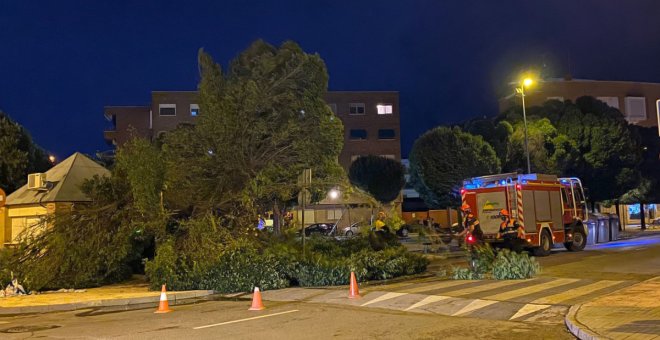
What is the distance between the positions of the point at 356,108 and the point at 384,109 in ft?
10.1

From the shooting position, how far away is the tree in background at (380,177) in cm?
5134

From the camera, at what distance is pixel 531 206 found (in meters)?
22.6

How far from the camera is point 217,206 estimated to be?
18250mm

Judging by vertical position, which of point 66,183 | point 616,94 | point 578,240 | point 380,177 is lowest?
point 578,240

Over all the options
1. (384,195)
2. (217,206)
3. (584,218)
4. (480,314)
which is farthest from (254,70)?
(384,195)

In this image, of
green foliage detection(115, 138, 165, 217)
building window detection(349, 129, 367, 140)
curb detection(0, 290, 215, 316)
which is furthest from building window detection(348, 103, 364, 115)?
curb detection(0, 290, 215, 316)

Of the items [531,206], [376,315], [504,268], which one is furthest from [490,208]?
[376,315]

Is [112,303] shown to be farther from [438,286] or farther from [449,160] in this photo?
[449,160]

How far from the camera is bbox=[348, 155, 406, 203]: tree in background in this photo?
168 feet

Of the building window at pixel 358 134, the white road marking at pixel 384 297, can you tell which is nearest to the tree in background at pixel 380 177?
the building window at pixel 358 134

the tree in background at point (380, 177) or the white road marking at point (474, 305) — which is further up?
the tree in background at point (380, 177)

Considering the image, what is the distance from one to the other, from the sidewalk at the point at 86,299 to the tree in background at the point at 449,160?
2466 cm

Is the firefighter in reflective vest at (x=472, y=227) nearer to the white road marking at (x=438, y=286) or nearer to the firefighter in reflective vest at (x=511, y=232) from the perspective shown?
the firefighter in reflective vest at (x=511, y=232)

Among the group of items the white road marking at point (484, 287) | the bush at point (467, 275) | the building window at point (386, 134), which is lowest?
the white road marking at point (484, 287)
